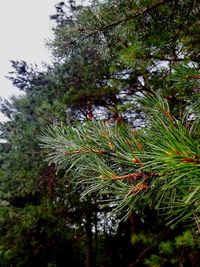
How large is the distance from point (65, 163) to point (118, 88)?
18.4 feet

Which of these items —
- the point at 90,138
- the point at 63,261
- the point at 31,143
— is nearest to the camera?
the point at 90,138

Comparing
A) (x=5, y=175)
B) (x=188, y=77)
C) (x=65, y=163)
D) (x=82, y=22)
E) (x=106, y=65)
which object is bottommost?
(x=65, y=163)

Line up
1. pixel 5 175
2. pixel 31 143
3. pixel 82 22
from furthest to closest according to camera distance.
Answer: pixel 5 175 → pixel 31 143 → pixel 82 22

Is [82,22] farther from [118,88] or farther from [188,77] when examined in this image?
[118,88]

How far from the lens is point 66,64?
8680mm

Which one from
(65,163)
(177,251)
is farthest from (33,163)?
(65,163)

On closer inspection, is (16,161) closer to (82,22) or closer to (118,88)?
(118,88)

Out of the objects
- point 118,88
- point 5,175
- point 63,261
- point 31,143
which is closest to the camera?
point 118,88

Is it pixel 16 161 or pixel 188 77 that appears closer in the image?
pixel 188 77

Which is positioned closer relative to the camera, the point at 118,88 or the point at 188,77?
the point at 188,77

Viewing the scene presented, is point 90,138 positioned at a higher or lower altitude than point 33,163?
lower

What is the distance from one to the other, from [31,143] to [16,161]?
997 mm

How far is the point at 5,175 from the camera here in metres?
8.05

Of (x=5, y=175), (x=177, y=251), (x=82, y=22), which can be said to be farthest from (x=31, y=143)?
(x=82, y=22)
